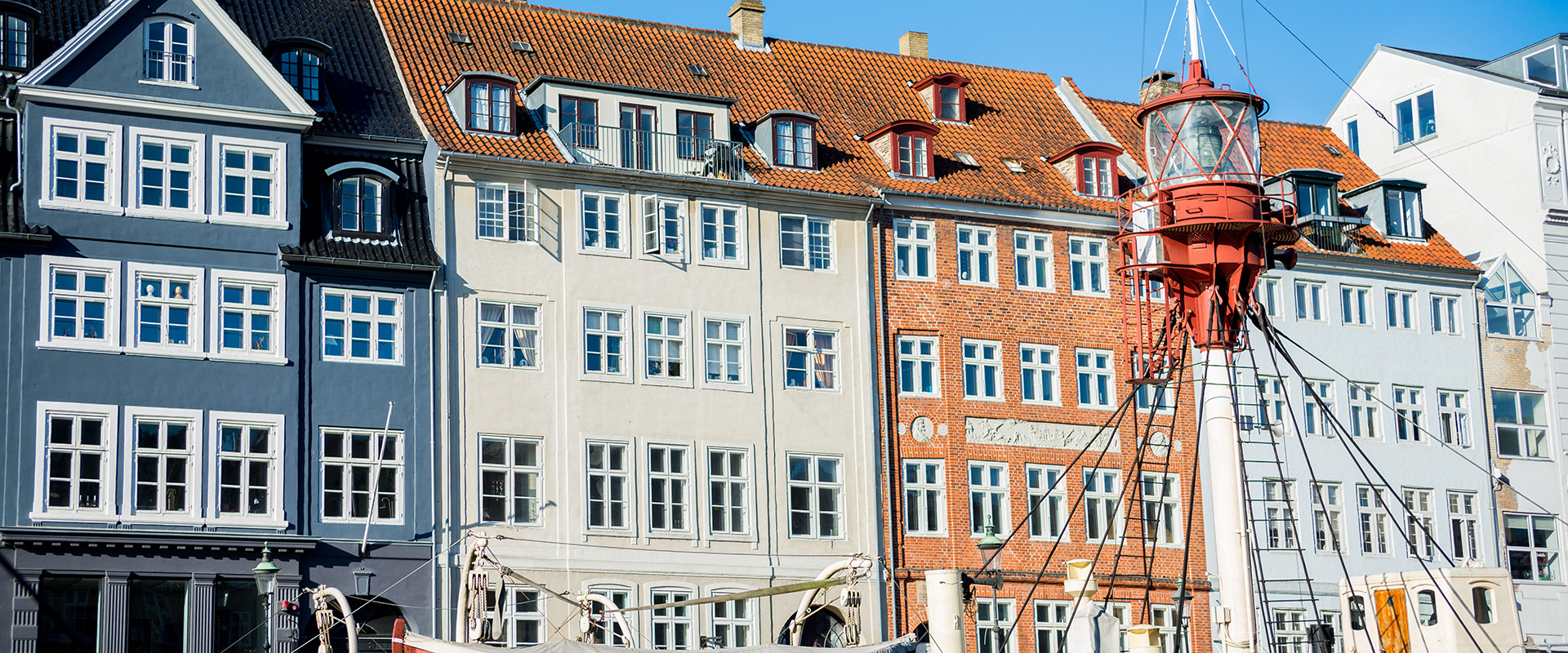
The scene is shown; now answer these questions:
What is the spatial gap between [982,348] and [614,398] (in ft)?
30.3

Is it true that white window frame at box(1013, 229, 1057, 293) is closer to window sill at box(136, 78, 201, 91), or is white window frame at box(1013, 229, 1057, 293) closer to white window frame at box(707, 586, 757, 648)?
white window frame at box(707, 586, 757, 648)

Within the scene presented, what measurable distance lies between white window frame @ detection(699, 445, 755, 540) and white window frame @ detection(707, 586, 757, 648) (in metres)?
1.16

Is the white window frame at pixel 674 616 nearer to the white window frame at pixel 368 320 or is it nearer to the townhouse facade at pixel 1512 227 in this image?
the white window frame at pixel 368 320

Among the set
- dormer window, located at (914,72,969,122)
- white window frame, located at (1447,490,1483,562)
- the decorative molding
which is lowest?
white window frame, located at (1447,490,1483,562)

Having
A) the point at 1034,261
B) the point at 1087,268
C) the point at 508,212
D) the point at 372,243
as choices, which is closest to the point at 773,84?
the point at 1034,261

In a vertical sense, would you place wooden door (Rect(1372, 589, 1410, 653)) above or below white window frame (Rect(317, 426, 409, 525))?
below

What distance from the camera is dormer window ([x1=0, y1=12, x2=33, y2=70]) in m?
40.0

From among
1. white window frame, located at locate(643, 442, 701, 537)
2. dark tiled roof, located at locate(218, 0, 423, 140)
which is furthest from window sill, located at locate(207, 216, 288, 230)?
white window frame, located at locate(643, 442, 701, 537)

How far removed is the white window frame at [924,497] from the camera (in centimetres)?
4559

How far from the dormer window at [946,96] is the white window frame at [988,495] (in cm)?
975

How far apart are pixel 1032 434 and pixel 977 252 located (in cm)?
442

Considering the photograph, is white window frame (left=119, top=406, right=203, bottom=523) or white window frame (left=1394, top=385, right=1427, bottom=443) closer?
white window frame (left=119, top=406, right=203, bottom=523)

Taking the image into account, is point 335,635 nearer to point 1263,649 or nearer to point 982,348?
point 982,348

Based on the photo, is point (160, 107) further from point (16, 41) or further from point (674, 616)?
point (674, 616)
